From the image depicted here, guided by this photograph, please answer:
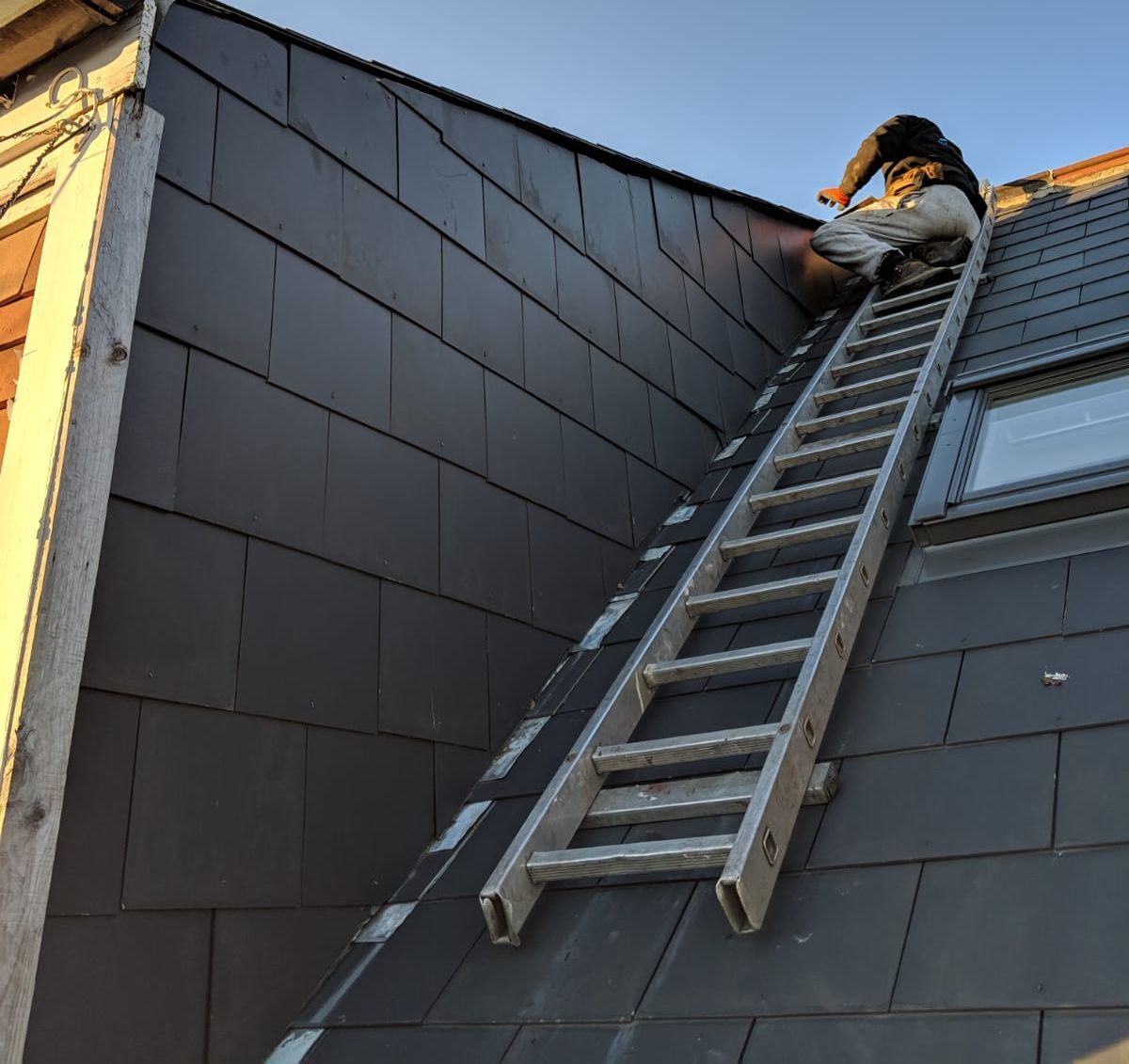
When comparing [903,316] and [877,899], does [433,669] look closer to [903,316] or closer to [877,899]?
[877,899]

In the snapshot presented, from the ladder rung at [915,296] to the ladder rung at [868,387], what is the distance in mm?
1235

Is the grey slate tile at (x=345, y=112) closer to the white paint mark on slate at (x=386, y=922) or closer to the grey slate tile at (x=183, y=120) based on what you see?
the grey slate tile at (x=183, y=120)

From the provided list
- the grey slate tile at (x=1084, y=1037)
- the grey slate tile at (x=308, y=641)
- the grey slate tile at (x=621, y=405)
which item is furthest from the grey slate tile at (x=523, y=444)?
the grey slate tile at (x=1084, y=1037)

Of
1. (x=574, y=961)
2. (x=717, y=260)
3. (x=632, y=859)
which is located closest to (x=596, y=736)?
(x=632, y=859)

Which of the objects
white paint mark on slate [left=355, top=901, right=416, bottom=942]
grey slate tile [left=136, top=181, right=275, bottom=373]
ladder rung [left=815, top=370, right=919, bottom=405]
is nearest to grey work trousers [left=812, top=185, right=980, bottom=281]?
ladder rung [left=815, top=370, right=919, bottom=405]

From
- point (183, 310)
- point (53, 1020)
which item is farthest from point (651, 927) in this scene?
point (183, 310)

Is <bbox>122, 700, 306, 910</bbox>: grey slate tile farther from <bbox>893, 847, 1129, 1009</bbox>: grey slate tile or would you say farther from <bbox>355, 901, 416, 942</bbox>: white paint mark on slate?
<bbox>893, 847, 1129, 1009</bbox>: grey slate tile

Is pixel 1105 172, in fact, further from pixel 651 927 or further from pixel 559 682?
pixel 651 927

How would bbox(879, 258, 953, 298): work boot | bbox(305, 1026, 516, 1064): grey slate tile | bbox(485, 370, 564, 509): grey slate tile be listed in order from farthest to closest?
bbox(879, 258, 953, 298): work boot → bbox(485, 370, 564, 509): grey slate tile → bbox(305, 1026, 516, 1064): grey slate tile

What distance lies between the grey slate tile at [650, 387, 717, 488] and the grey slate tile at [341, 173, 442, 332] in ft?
4.49

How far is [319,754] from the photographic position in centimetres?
268

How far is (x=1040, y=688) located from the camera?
8.18ft

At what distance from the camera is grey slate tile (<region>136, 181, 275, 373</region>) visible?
8.55ft

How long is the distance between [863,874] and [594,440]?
2.30 meters
